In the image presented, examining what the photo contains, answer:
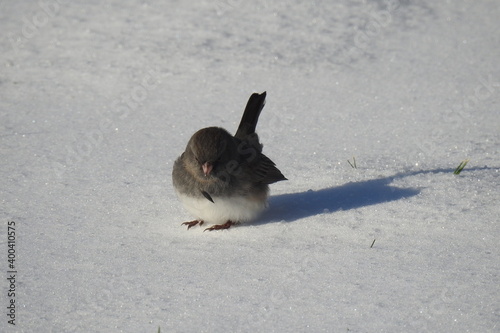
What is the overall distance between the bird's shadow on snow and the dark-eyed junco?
183 mm

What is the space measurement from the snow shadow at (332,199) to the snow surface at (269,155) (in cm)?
2

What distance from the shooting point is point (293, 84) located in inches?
249

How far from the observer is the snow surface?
309 centimetres

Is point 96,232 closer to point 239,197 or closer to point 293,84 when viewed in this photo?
point 239,197

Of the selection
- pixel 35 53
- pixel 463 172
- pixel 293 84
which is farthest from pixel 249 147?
pixel 35 53

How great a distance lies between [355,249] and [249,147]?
1083mm

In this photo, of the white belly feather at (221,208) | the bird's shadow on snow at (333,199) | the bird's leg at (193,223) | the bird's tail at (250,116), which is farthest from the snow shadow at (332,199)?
the bird's tail at (250,116)

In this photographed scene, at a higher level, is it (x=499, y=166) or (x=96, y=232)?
(x=96, y=232)

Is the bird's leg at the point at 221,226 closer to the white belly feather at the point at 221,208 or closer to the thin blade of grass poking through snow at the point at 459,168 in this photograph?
the white belly feather at the point at 221,208

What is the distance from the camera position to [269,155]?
5.09m

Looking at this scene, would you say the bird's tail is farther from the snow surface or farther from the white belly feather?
the white belly feather

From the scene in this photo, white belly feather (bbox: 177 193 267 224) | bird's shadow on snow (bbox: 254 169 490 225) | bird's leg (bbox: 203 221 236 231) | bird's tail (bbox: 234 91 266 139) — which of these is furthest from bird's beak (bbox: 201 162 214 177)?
bird's tail (bbox: 234 91 266 139)

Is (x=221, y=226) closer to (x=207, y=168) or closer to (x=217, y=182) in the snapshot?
(x=217, y=182)

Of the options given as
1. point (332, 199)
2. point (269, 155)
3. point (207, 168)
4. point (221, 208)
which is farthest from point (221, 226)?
point (269, 155)
